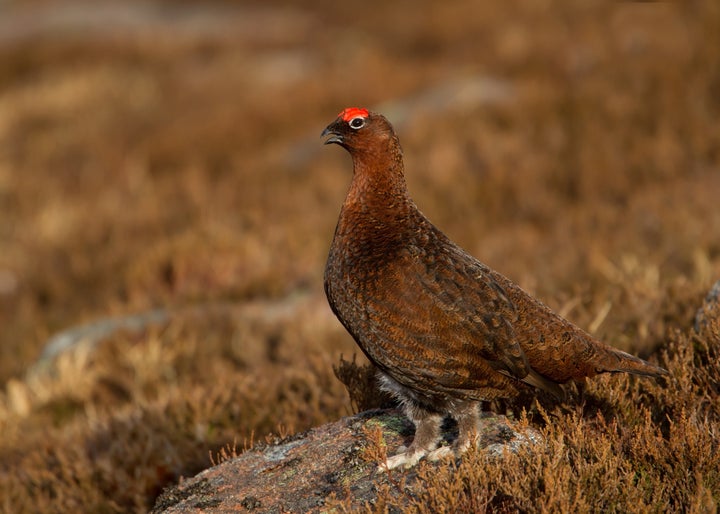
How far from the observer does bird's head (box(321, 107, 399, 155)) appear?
3582 millimetres

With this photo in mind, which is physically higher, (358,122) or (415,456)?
(358,122)

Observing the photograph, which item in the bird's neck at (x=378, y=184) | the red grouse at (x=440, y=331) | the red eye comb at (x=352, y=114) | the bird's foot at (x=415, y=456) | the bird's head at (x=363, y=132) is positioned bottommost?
the bird's foot at (x=415, y=456)

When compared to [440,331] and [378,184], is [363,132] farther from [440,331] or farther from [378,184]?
[440,331]

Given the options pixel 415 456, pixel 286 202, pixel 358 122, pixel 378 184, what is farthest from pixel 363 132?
pixel 286 202

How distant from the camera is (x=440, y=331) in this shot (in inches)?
122

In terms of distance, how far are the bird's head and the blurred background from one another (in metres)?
1.58

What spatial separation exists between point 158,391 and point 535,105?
691 centimetres

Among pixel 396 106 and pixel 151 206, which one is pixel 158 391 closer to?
pixel 151 206

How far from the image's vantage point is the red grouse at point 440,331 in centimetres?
309

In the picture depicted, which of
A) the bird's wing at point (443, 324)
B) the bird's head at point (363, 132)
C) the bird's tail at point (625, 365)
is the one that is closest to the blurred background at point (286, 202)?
the bird's tail at point (625, 365)

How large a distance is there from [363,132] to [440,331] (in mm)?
1044

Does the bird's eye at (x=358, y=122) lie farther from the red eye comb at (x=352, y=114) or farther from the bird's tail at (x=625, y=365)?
the bird's tail at (x=625, y=365)

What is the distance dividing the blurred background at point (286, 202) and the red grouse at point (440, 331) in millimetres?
1216

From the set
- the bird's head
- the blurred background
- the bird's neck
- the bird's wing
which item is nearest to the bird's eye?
the bird's head
